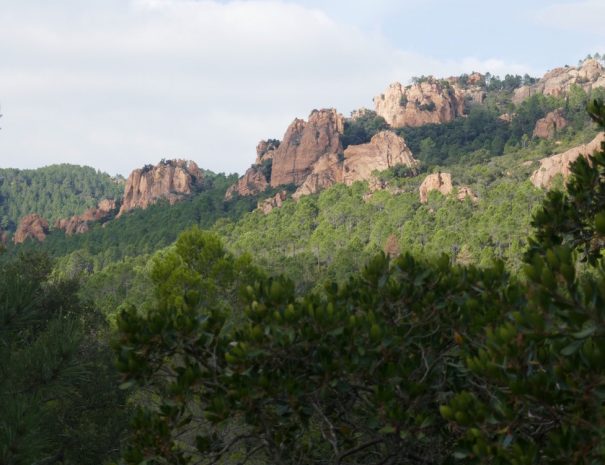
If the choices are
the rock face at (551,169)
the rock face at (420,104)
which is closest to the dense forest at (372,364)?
the rock face at (551,169)

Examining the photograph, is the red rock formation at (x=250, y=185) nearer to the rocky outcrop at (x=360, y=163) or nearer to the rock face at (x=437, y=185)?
the rocky outcrop at (x=360, y=163)

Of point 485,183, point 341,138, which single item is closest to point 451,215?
point 485,183

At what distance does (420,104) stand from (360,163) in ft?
101

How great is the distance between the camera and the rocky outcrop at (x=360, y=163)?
92688 millimetres

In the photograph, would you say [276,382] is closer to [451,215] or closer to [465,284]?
[465,284]

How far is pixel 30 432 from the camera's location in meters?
4.80

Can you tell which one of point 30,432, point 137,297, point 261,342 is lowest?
point 137,297

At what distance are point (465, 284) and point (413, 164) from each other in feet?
291

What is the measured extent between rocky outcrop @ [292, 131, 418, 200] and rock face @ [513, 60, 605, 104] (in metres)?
41.5

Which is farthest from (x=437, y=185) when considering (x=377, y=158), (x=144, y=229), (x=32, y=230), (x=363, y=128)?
(x=32, y=230)

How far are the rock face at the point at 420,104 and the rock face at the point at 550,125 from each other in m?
22.3

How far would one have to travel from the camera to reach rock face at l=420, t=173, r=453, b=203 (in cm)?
7469

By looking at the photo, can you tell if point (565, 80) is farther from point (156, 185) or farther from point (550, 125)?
point (156, 185)

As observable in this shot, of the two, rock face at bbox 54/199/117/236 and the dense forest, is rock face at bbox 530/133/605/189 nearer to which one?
the dense forest
